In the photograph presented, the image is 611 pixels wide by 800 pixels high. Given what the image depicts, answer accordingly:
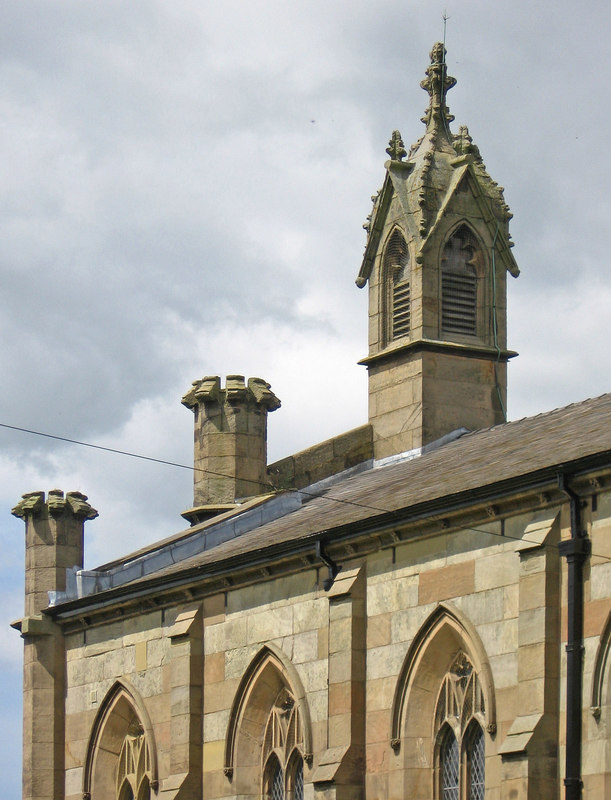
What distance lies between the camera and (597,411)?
140 feet

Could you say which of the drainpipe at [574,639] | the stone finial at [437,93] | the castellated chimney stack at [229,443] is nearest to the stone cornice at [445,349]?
the castellated chimney stack at [229,443]

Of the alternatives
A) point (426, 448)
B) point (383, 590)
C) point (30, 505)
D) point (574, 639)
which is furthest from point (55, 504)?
point (574, 639)

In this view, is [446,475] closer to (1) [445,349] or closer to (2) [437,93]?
(1) [445,349]

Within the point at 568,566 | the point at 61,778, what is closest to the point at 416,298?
the point at 61,778

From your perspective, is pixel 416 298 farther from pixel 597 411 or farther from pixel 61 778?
pixel 61 778

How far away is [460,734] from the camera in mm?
37531

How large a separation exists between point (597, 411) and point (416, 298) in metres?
9.36

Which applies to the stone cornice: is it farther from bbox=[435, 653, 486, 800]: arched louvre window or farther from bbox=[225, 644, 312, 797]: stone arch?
bbox=[435, 653, 486, 800]: arched louvre window

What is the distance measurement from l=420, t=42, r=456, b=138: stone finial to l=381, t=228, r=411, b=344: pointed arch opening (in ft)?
9.65

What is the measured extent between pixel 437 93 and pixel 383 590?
1783 centimetres

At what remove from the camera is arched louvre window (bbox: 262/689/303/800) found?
41656 millimetres

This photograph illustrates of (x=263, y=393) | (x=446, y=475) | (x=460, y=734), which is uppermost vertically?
(x=263, y=393)

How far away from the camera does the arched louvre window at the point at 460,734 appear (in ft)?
122

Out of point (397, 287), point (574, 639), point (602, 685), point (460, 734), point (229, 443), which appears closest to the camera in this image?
point (602, 685)
